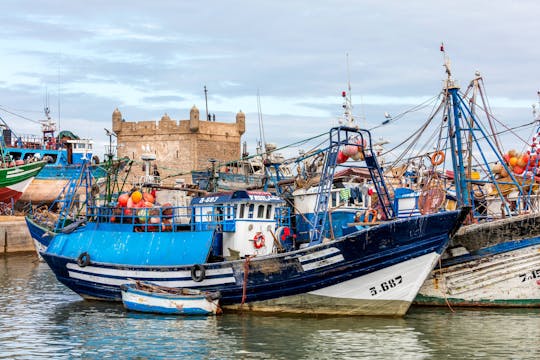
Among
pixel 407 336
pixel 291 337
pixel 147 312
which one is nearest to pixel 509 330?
pixel 407 336

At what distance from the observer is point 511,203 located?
92.0 feet

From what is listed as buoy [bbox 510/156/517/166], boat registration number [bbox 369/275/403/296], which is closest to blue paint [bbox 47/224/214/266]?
boat registration number [bbox 369/275/403/296]

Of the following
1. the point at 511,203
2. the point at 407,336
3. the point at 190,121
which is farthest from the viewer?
the point at 190,121

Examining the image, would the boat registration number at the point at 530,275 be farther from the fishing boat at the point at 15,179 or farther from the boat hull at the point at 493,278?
the fishing boat at the point at 15,179

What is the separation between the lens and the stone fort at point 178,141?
66188 mm

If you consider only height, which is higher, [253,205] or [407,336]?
[253,205]

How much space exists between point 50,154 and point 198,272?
4382 cm

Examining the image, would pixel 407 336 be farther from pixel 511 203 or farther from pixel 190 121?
pixel 190 121

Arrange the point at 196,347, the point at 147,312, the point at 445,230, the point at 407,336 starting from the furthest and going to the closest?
1. the point at 147,312
2. the point at 445,230
3. the point at 407,336
4. the point at 196,347

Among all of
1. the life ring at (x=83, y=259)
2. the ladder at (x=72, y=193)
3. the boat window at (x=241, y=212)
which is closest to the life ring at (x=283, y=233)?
the boat window at (x=241, y=212)

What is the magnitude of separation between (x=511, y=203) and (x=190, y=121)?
4129cm

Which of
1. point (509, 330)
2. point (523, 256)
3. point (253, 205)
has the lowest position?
point (509, 330)

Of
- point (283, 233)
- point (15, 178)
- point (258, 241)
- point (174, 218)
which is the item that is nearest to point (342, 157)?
point (283, 233)

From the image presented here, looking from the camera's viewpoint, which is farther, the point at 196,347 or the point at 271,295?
the point at 271,295
